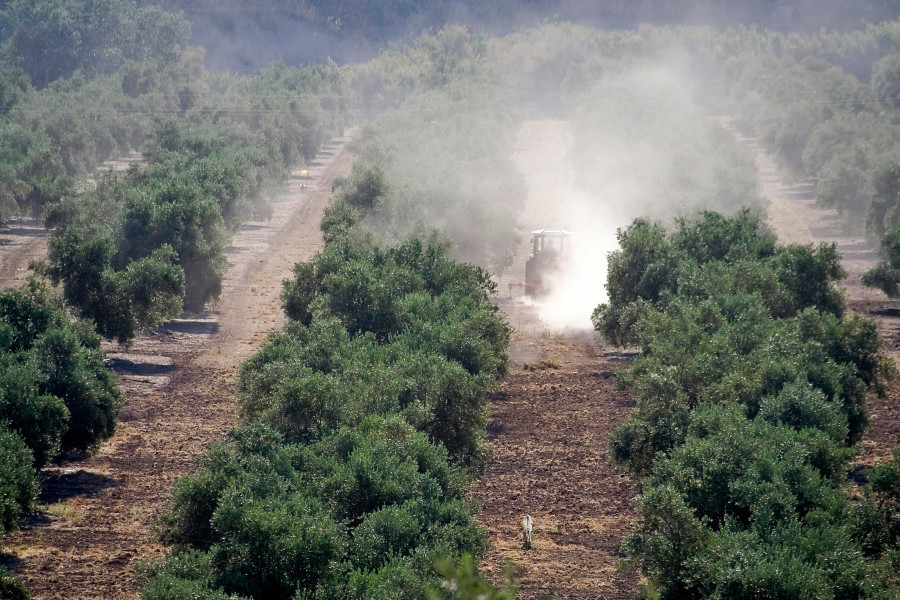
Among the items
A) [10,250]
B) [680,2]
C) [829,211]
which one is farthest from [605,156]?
[680,2]

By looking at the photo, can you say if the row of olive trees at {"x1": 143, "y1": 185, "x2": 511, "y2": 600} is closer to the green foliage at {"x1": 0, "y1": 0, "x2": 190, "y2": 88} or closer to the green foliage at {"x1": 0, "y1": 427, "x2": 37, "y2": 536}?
the green foliage at {"x1": 0, "y1": 427, "x2": 37, "y2": 536}

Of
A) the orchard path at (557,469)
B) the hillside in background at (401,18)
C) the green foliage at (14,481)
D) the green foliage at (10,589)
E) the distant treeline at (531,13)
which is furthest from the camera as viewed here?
the distant treeline at (531,13)

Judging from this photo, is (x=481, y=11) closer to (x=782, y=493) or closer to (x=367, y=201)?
(x=367, y=201)

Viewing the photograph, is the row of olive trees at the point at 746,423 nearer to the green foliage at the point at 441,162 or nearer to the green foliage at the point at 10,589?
the green foliage at the point at 10,589

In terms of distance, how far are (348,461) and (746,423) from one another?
26.0ft

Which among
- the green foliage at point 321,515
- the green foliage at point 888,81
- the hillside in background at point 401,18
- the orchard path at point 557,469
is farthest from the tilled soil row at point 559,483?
the hillside in background at point 401,18

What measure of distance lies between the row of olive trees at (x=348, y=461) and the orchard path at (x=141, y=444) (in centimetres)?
290

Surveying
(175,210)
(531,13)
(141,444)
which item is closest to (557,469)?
(141,444)

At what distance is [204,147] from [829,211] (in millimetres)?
41357

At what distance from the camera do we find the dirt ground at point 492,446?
70.5 ft

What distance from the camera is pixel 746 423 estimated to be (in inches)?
829

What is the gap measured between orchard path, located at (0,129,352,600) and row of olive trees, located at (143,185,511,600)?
114 inches

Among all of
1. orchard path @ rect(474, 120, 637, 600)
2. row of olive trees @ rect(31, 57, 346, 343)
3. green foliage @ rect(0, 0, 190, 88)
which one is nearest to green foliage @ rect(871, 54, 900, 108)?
row of olive trees @ rect(31, 57, 346, 343)

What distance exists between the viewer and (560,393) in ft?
113
